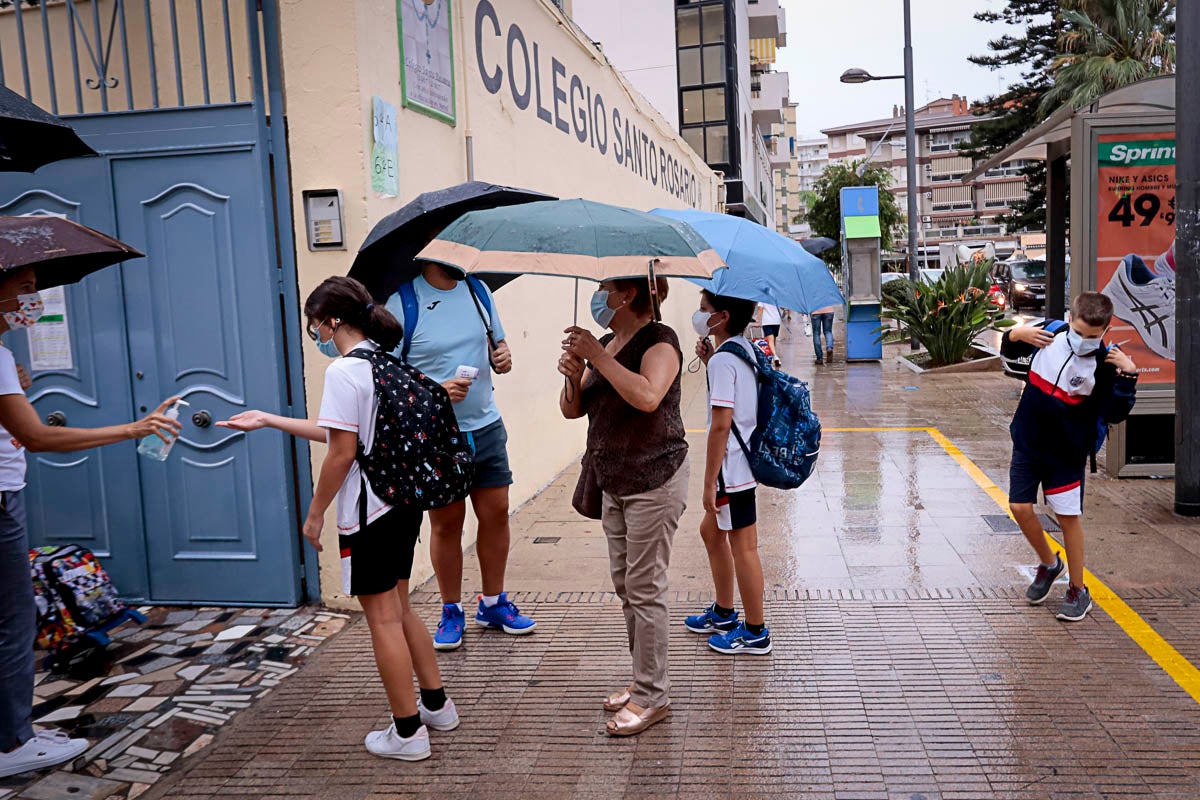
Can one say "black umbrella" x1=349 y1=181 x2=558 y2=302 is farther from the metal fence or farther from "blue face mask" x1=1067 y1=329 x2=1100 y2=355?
"blue face mask" x1=1067 y1=329 x2=1100 y2=355

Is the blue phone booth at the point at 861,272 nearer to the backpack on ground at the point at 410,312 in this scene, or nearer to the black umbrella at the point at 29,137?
the backpack on ground at the point at 410,312

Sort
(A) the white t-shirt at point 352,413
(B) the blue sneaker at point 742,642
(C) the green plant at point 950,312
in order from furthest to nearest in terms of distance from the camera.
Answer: (C) the green plant at point 950,312 → (B) the blue sneaker at point 742,642 → (A) the white t-shirt at point 352,413

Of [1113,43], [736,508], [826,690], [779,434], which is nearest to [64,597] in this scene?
[736,508]

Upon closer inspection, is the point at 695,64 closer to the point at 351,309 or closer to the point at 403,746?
the point at 351,309

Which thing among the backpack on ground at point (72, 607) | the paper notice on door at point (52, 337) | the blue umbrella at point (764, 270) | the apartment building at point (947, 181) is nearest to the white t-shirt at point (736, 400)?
the blue umbrella at point (764, 270)

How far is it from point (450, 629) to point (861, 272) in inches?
569

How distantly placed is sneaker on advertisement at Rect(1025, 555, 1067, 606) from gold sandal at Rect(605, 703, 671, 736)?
7.24 feet

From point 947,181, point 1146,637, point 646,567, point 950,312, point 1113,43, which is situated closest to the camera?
point 646,567

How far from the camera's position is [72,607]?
4578 millimetres

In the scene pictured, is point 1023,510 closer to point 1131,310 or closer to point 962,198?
point 1131,310

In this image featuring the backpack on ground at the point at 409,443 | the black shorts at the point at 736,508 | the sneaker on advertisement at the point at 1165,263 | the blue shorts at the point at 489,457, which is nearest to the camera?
the backpack on ground at the point at 409,443

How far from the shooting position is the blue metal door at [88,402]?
5.12 meters

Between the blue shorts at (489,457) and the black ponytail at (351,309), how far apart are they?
3.77 feet

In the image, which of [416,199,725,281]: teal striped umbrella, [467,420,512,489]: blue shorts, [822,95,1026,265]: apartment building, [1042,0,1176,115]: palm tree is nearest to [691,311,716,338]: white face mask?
[416,199,725,281]: teal striped umbrella
